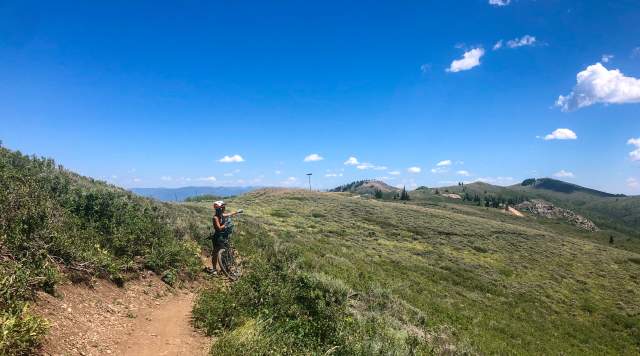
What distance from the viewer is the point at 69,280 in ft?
30.6

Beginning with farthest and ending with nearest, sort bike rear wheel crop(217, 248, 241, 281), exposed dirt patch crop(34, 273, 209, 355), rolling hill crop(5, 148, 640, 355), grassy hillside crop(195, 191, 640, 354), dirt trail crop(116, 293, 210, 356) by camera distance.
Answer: bike rear wheel crop(217, 248, 241, 281) < grassy hillside crop(195, 191, 640, 354) < rolling hill crop(5, 148, 640, 355) < dirt trail crop(116, 293, 210, 356) < exposed dirt patch crop(34, 273, 209, 355)

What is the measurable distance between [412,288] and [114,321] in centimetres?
1889

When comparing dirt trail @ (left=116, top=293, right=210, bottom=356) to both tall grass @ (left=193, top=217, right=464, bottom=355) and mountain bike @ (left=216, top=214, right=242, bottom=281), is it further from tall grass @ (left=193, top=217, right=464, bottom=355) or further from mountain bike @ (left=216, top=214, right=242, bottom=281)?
mountain bike @ (left=216, top=214, right=242, bottom=281)

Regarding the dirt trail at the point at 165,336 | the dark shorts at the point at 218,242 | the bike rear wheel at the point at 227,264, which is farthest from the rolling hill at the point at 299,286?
the dark shorts at the point at 218,242

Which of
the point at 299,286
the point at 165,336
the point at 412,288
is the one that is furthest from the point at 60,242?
the point at 412,288

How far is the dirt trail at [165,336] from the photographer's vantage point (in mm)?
7883

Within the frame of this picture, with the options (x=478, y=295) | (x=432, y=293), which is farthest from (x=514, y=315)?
(x=432, y=293)

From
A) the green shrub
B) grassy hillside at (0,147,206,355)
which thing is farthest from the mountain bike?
the green shrub

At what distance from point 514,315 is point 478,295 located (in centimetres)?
320

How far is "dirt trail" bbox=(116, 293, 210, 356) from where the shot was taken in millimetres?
7883

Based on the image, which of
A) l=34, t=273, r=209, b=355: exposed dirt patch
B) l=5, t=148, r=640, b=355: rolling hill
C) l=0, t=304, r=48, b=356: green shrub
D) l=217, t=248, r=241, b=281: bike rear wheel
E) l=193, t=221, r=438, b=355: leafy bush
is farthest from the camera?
l=217, t=248, r=241, b=281: bike rear wheel

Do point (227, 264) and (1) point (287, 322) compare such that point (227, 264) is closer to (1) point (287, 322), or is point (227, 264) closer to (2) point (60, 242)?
(1) point (287, 322)

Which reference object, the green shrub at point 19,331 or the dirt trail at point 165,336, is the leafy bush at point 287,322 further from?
the green shrub at point 19,331

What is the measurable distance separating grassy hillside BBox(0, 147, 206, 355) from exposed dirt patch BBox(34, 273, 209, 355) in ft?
1.33
